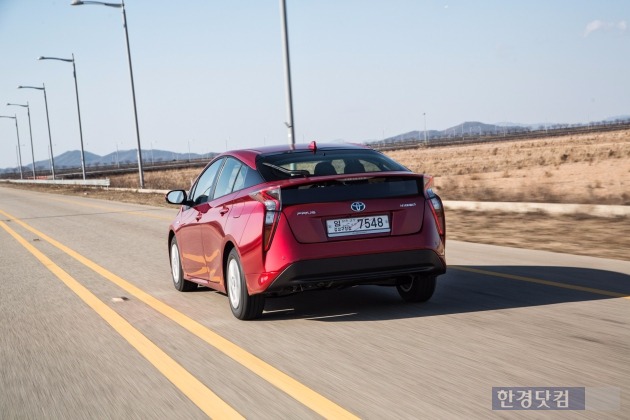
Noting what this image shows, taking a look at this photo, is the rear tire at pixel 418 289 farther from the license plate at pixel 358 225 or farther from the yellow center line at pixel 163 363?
the yellow center line at pixel 163 363

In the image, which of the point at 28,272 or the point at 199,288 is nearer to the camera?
the point at 199,288

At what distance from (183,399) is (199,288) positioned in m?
4.72

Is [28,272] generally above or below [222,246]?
below

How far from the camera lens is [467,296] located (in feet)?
25.1

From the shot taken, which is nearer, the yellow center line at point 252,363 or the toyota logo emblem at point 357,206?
the yellow center line at point 252,363

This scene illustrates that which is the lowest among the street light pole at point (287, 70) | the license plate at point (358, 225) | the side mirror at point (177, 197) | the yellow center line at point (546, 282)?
the yellow center line at point (546, 282)

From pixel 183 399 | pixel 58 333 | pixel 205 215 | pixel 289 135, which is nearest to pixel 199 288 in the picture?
pixel 205 215

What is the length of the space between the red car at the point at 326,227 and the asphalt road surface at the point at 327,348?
41 centimetres

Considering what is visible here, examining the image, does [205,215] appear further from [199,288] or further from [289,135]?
[289,135]

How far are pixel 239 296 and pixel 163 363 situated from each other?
1456 mm

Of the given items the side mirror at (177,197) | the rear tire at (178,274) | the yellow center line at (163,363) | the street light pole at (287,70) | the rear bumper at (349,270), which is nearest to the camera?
the yellow center line at (163,363)

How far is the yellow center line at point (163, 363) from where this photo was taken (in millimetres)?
4508

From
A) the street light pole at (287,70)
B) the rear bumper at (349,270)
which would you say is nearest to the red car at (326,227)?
the rear bumper at (349,270)

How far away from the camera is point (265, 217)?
646 centimetres
